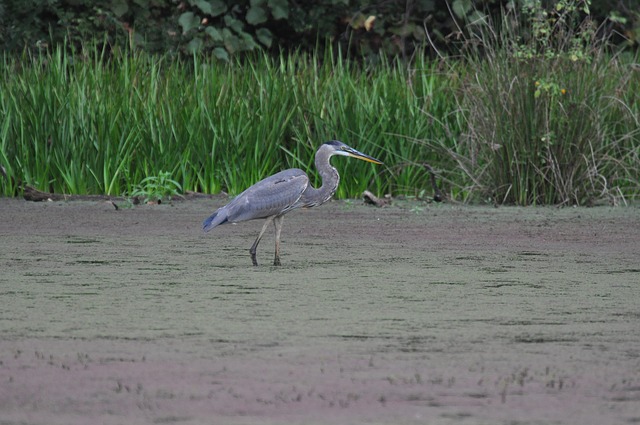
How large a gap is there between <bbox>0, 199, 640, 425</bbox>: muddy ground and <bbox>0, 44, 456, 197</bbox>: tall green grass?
173 cm

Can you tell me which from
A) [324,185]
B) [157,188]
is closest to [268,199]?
[324,185]

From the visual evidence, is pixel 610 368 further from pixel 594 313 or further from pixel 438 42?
pixel 438 42

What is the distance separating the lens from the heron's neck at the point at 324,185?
5883mm

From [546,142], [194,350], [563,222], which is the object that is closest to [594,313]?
[194,350]

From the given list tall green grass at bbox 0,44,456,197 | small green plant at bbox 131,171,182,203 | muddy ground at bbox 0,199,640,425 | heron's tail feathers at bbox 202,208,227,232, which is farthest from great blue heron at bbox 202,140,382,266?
tall green grass at bbox 0,44,456,197

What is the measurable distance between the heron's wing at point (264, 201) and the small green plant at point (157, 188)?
253 cm

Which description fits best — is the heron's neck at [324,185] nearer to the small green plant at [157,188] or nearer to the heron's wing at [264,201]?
the heron's wing at [264,201]

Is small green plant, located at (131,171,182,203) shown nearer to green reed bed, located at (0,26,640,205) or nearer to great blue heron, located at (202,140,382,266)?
green reed bed, located at (0,26,640,205)

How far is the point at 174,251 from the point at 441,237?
4.84ft

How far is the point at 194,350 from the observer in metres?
3.53

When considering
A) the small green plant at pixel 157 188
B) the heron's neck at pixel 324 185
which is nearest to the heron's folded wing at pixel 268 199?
the heron's neck at pixel 324 185

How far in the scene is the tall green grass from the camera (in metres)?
8.79

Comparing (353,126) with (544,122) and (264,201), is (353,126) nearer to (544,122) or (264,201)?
(544,122)

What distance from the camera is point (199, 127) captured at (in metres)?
8.85
